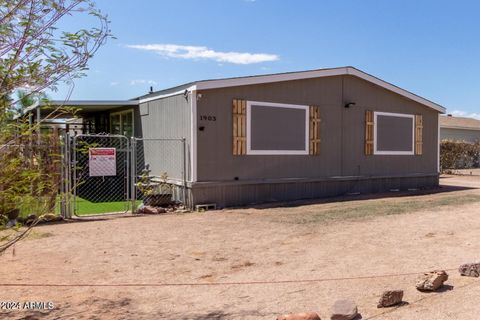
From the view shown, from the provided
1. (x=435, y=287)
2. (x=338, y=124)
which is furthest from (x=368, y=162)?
(x=435, y=287)

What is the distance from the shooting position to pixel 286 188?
41.2 feet

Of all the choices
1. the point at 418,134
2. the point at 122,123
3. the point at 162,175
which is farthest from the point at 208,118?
the point at 418,134

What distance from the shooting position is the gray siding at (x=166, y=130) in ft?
36.9

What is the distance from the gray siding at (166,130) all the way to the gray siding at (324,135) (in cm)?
53

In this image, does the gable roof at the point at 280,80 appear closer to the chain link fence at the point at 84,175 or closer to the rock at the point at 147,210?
the chain link fence at the point at 84,175

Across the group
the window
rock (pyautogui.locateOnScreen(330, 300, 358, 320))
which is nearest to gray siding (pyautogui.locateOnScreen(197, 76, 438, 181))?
the window

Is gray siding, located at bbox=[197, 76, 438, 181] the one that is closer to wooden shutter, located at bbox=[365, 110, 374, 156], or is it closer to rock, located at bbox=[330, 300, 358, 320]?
wooden shutter, located at bbox=[365, 110, 374, 156]

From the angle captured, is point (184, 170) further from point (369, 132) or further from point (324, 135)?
point (369, 132)

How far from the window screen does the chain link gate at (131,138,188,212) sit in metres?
6.46

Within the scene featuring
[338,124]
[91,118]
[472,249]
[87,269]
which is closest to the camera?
[87,269]

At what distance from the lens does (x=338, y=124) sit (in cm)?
1357

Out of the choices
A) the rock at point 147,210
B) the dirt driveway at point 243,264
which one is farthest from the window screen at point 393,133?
the rock at point 147,210

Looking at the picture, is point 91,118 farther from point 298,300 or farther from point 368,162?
point 298,300

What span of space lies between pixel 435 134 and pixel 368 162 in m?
3.76
